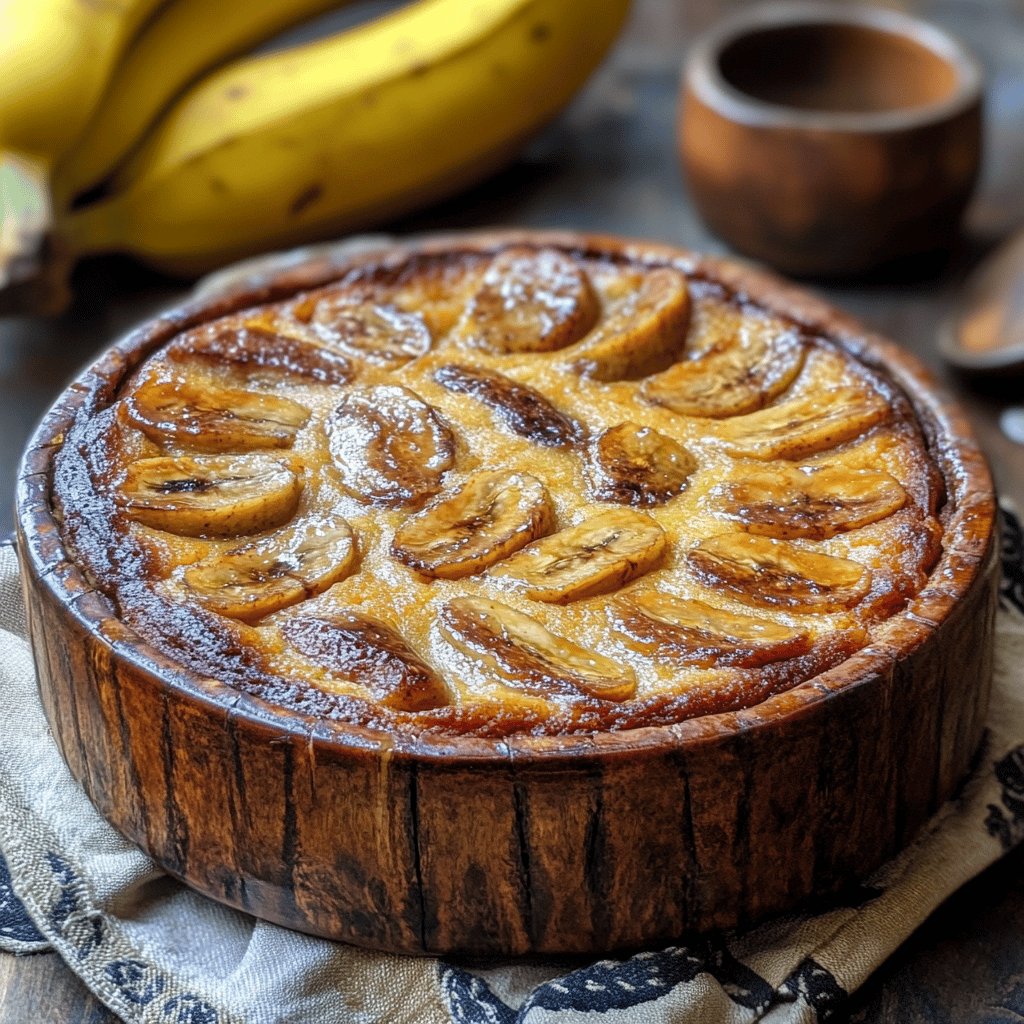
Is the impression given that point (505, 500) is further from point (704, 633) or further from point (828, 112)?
point (828, 112)

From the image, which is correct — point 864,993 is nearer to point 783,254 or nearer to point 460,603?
point 460,603

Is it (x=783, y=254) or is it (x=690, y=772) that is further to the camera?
(x=783, y=254)

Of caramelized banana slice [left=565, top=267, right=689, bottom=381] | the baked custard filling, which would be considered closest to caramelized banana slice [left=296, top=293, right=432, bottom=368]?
the baked custard filling

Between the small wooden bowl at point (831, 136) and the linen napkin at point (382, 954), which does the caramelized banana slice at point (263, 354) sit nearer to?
the linen napkin at point (382, 954)

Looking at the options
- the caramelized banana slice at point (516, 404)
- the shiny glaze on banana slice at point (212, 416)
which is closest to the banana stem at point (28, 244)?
the shiny glaze on banana slice at point (212, 416)

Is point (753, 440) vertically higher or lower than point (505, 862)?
higher

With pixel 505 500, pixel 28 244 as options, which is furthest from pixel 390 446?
pixel 28 244

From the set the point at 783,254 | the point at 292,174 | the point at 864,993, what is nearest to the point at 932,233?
the point at 783,254

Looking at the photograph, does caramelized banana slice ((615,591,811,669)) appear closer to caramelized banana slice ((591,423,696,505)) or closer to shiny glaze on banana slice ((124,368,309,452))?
caramelized banana slice ((591,423,696,505))
